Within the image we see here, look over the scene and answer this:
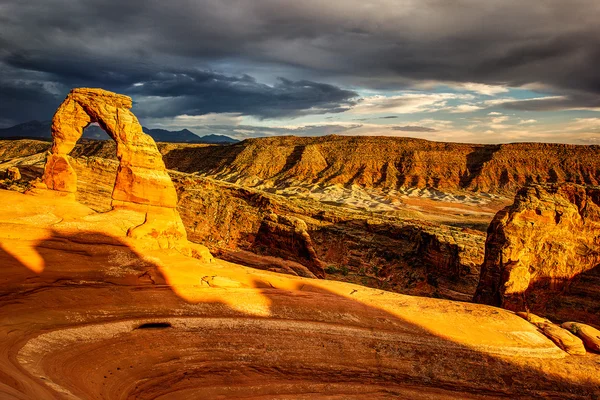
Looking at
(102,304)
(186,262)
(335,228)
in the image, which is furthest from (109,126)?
(335,228)

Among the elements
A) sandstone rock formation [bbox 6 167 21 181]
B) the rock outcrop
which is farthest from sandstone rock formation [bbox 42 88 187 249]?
sandstone rock formation [bbox 6 167 21 181]

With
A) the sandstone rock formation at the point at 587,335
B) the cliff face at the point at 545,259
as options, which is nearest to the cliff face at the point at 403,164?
the cliff face at the point at 545,259

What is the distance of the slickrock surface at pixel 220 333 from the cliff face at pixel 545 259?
723cm

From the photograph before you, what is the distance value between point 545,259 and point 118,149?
23335 mm

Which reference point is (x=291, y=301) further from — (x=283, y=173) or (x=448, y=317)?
(x=283, y=173)

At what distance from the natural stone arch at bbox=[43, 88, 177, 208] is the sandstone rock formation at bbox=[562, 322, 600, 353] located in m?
17.3

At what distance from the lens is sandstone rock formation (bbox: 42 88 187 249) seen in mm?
18428

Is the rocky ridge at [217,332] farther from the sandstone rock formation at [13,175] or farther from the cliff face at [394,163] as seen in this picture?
the cliff face at [394,163]

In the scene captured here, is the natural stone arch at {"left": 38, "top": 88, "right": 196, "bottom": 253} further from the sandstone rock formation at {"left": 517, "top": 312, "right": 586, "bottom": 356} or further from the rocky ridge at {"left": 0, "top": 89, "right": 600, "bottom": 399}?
the sandstone rock formation at {"left": 517, "top": 312, "right": 586, "bottom": 356}

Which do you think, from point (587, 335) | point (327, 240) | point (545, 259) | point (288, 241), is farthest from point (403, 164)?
point (587, 335)

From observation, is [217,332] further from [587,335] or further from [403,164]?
[403,164]

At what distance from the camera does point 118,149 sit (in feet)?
61.3

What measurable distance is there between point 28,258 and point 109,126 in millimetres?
8049

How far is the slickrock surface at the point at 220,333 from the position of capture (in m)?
10.6
